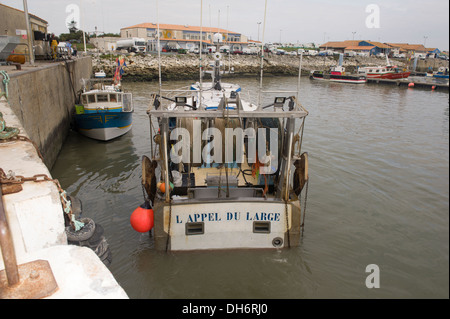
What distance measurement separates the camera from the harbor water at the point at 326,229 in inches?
245

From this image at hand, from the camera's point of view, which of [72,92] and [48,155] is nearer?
[48,155]

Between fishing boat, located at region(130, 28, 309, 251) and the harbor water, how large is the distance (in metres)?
0.56

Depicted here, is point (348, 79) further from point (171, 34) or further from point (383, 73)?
point (171, 34)

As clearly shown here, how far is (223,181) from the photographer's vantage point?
7.69m

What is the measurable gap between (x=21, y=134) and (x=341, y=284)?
7.09 metres

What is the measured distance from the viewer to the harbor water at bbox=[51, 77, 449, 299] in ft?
20.4

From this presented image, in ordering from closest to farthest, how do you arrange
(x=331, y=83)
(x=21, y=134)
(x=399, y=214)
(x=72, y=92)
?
1. (x=21, y=134)
2. (x=399, y=214)
3. (x=72, y=92)
4. (x=331, y=83)

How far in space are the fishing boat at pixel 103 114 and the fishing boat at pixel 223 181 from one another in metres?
8.58

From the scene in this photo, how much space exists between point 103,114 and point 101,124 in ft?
1.67

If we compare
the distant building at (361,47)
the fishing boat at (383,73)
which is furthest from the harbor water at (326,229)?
the distant building at (361,47)

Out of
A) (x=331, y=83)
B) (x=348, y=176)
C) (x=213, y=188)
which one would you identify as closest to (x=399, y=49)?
(x=331, y=83)

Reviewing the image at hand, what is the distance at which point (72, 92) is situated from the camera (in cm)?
1981
